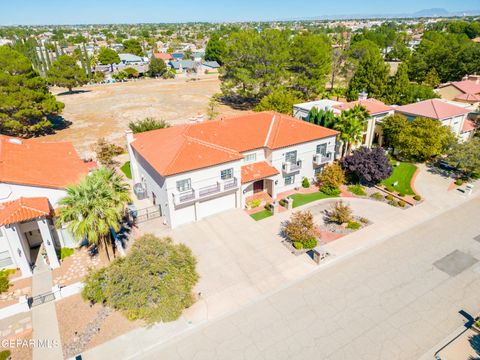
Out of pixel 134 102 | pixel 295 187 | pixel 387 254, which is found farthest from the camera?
pixel 134 102

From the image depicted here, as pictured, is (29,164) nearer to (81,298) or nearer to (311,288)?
(81,298)

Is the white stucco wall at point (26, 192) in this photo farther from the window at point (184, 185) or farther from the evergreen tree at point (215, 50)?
the evergreen tree at point (215, 50)

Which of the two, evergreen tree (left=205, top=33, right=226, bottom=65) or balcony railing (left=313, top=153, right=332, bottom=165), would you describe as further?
evergreen tree (left=205, top=33, right=226, bottom=65)

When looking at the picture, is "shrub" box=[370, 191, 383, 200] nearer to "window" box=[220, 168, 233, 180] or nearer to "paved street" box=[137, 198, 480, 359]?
"paved street" box=[137, 198, 480, 359]

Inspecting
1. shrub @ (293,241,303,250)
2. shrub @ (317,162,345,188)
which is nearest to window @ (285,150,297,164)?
shrub @ (317,162,345,188)

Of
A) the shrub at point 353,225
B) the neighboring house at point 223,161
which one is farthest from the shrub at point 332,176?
the shrub at point 353,225

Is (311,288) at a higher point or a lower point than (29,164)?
lower

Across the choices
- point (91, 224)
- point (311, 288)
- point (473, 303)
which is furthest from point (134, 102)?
point (473, 303)
